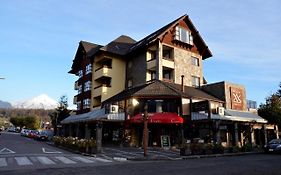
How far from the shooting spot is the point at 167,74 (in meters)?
35.7

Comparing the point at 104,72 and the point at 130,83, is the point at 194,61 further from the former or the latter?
the point at 104,72

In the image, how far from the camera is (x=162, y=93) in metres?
29.0

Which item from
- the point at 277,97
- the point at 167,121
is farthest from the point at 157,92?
the point at 277,97

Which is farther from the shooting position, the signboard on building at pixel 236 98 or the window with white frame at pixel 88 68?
the window with white frame at pixel 88 68

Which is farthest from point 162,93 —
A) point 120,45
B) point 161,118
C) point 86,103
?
point 86,103

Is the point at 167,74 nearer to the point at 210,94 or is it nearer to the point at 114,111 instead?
the point at 210,94

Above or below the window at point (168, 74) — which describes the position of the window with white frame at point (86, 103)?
below

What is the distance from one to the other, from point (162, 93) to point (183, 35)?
11.4 meters

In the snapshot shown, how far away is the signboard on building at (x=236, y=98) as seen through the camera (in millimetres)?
33781

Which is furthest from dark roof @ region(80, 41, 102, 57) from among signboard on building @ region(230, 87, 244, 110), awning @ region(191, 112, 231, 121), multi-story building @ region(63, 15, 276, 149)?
signboard on building @ region(230, 87, 244, 110)

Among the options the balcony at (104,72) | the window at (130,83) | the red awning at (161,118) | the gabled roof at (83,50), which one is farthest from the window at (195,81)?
the gabled roof at (83,50)

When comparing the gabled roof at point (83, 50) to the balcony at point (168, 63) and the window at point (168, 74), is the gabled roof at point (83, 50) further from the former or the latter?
the balcony at point (168, 63)

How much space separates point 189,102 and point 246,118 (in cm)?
656

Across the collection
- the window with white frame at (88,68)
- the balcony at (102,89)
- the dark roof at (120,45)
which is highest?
the dark roof at (120,45)
